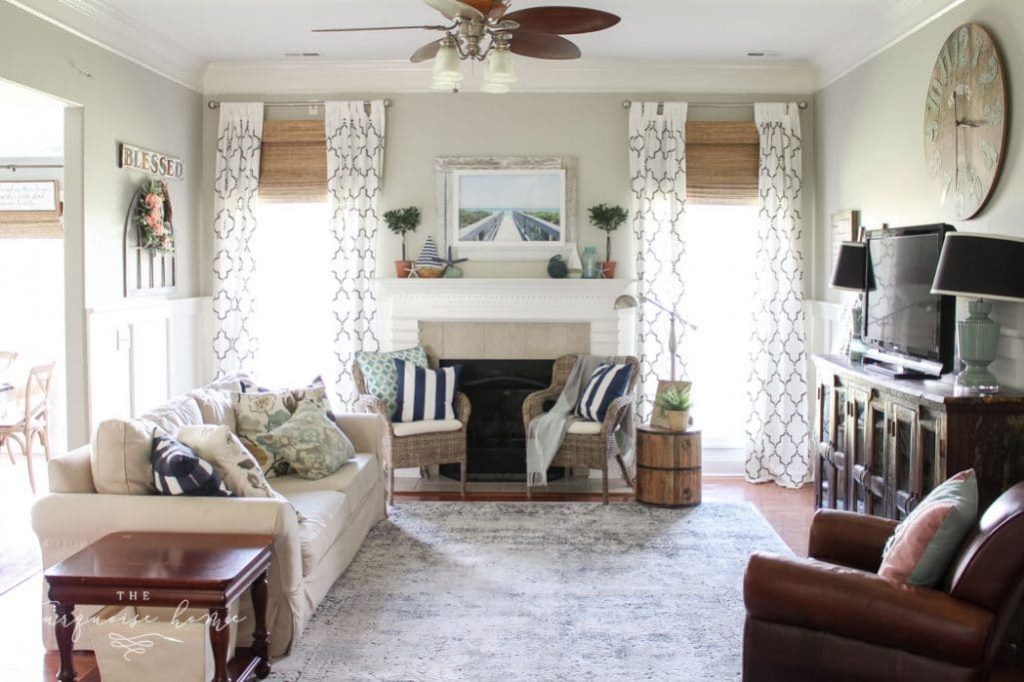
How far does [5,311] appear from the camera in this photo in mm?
8453

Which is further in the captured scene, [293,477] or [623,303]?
[623,303]

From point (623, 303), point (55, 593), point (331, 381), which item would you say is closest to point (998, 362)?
point (623, 303)

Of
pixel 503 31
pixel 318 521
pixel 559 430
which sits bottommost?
pixel 318 521

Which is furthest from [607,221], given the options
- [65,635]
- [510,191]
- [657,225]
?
[65,635]

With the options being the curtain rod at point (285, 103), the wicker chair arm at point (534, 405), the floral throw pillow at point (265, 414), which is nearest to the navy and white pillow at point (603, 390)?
the wicker chair arm at point (534, 405)

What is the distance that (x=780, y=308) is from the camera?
6723 mm

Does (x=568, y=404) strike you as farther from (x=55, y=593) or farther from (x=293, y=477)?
(x=55, y=593)

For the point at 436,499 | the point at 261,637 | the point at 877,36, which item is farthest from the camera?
the point at 436,499

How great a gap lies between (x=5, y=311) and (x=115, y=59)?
155 inches

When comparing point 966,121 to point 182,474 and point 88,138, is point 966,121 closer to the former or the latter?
point 182,474

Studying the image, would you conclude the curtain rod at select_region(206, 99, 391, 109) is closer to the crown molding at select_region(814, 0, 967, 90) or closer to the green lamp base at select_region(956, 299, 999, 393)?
the crown molding at select_region(814, 0, 967, 90)

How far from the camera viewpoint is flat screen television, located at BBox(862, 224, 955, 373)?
4.20 m

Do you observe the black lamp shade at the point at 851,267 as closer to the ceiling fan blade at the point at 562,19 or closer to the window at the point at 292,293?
the ceiling fan blade at the point at 562,19

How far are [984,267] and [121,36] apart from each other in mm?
4800
